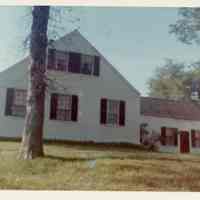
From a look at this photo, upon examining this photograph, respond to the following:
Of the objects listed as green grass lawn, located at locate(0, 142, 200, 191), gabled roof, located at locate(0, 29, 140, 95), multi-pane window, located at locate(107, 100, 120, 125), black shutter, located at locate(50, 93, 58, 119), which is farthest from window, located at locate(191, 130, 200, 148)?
black shutter, located at locate(50, 93, 58, 119)

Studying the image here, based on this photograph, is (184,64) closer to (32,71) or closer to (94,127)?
(94,127)

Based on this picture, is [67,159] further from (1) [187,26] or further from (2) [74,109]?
(1) [187,26]

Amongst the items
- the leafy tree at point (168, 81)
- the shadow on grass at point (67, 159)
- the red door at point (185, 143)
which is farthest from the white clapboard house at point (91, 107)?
the shadow on grass at point (67, 159)

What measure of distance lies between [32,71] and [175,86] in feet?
5.66

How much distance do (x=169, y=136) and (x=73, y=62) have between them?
165 centimetres

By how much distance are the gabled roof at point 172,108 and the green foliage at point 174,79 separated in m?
0.10

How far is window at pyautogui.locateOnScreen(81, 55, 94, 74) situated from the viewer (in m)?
4.82

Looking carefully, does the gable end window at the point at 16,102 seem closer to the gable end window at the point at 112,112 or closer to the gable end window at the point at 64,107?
the gable end window at the point at 64,107

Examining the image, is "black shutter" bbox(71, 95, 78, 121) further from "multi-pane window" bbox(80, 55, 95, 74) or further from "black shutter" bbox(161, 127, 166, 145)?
"black shutter" bbox(161, 127, 166, 145)

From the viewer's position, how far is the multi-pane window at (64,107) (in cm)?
464

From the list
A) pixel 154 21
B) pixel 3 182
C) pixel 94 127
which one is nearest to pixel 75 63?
pixel 94 127

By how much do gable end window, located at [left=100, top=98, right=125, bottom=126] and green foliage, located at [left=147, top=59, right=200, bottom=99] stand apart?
2.36 ft

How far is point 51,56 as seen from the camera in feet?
14.7

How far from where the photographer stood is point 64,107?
A: 486 centimetres
